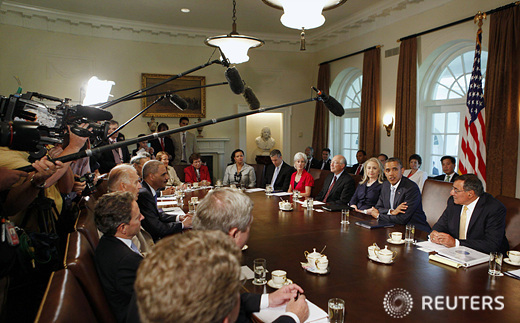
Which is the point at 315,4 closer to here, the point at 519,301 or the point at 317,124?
the point at 519,301

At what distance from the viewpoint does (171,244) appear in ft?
2.64

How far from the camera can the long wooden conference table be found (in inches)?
61.6

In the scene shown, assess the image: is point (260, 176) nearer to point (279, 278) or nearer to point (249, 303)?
point (279, 278)

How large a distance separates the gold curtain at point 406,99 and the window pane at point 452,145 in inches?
22.8

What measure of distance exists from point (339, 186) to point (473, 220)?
2.08m

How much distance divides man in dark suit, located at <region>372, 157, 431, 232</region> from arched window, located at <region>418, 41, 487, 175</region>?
3.23 metres

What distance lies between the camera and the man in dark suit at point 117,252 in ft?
5.33

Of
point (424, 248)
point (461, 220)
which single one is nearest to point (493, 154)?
point (461, 220)

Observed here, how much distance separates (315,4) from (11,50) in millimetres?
7177

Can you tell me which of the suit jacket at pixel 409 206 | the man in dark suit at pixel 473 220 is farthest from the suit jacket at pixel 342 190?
the man in dark suit at pixel 473 220

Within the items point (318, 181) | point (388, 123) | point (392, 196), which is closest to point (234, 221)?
point (392, 196)

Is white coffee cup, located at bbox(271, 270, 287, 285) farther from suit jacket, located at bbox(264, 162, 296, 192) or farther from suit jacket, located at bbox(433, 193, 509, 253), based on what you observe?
suit jacket, located at bbox(264, 162, 296, 192)

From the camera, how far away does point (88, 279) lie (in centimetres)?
157

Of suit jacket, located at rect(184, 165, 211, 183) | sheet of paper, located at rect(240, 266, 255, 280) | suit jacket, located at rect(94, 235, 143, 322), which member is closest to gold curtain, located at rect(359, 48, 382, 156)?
suit jacket, located at rect(184, 165, 211, 183)
